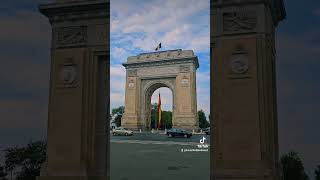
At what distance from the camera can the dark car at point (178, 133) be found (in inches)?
393

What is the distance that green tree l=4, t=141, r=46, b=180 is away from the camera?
19.0 m

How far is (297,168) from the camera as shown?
62.0 ft

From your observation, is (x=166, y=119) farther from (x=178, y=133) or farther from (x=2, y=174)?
(x=2, y=174)

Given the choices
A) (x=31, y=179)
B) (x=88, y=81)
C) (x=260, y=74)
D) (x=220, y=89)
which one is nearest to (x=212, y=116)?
(x=220, y=89)

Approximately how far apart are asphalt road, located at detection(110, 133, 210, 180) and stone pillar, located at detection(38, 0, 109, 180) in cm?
109

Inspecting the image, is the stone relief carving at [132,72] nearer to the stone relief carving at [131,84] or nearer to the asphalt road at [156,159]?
the stone relief carving at [131,84]

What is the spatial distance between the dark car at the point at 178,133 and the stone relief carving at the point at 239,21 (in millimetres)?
2810

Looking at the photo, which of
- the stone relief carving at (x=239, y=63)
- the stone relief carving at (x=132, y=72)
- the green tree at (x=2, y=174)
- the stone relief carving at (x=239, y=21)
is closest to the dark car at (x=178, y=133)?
the stone relief carving at (x=132, y=72)

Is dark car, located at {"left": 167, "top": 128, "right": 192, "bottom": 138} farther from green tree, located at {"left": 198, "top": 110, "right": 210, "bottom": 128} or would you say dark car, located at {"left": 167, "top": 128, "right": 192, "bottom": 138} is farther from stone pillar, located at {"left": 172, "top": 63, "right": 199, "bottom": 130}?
green tree, located at {"left": 198, "top": 110, "right": 210, "bottom": 128}

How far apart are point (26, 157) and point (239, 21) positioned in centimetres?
1289

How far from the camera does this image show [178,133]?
1021 cm

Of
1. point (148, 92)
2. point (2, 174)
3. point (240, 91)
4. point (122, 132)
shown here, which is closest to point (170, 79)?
point (148, 92)

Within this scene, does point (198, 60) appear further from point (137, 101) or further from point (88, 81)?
point (88, 81)

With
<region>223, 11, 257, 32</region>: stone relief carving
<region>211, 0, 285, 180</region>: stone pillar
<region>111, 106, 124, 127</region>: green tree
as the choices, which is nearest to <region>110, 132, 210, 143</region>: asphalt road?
<region>111, 106, 124, 127</region>: green tree
